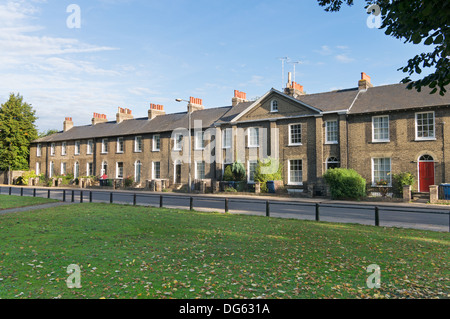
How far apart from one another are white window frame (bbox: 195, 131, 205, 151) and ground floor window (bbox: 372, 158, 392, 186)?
1617cm

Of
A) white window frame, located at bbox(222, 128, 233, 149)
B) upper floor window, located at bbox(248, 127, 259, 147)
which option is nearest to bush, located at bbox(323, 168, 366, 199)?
upper floor window, located at bbox(248, 127, 259, 147)

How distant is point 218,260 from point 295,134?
22931 millimetres

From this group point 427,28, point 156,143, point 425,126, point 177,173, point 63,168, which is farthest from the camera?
point 63,168

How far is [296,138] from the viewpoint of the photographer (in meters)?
28.6

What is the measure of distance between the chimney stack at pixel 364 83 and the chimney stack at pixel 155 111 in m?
24.0

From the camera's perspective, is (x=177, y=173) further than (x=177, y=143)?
Yes

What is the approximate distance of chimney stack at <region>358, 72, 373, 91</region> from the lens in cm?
2828

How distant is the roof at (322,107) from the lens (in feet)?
79.8

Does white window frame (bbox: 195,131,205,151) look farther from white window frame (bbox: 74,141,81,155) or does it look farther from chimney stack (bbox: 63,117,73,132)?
chimney stack (bbox: 63,117,73,132)

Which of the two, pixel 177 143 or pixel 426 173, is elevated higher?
pixel 177 143

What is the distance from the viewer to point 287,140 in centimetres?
2884

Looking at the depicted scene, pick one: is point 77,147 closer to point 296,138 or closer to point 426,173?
point 296,138

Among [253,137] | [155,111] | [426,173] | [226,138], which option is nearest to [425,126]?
[426,173]

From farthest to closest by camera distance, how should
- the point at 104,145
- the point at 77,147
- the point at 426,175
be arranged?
the point at 77,147 → the point at 104,145 → the point at 426,175
